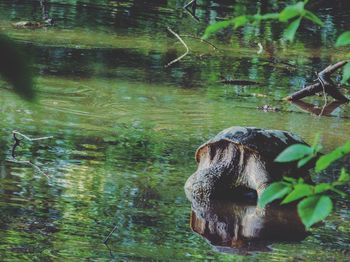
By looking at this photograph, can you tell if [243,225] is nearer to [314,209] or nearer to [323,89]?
[314,209]

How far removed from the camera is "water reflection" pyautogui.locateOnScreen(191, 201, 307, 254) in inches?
213

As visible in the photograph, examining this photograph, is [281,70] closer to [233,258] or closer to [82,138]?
[82,138]

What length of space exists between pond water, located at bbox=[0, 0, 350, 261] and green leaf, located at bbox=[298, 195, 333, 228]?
2.16 ft

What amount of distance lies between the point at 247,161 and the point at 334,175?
99 centimetres

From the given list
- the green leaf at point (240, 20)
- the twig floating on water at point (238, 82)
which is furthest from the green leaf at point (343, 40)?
the twig floating on water at point (238, 82)

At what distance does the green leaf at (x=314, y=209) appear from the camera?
172 centimetres

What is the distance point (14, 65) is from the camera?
3.11 ft

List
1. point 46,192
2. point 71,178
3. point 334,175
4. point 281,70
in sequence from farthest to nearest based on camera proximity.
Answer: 1. point 281,70
2. point 334,175
3. point 71,178
4. point 46,192

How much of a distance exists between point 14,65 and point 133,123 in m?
7.99

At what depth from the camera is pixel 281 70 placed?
13.1 meters

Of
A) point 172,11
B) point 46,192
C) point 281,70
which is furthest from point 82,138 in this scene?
point 172,11

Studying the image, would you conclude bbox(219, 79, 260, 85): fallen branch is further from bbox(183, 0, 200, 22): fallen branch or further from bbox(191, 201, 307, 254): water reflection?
bbox(191, 201, 307, 254): water reflection

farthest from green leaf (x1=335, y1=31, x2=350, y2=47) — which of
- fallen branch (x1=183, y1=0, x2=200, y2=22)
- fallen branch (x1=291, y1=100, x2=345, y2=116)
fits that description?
fallen branch (x1=183, y1=0, x2=200, y2=22)

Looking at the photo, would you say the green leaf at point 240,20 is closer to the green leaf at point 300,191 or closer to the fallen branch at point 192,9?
the green leaf at point 300,191
